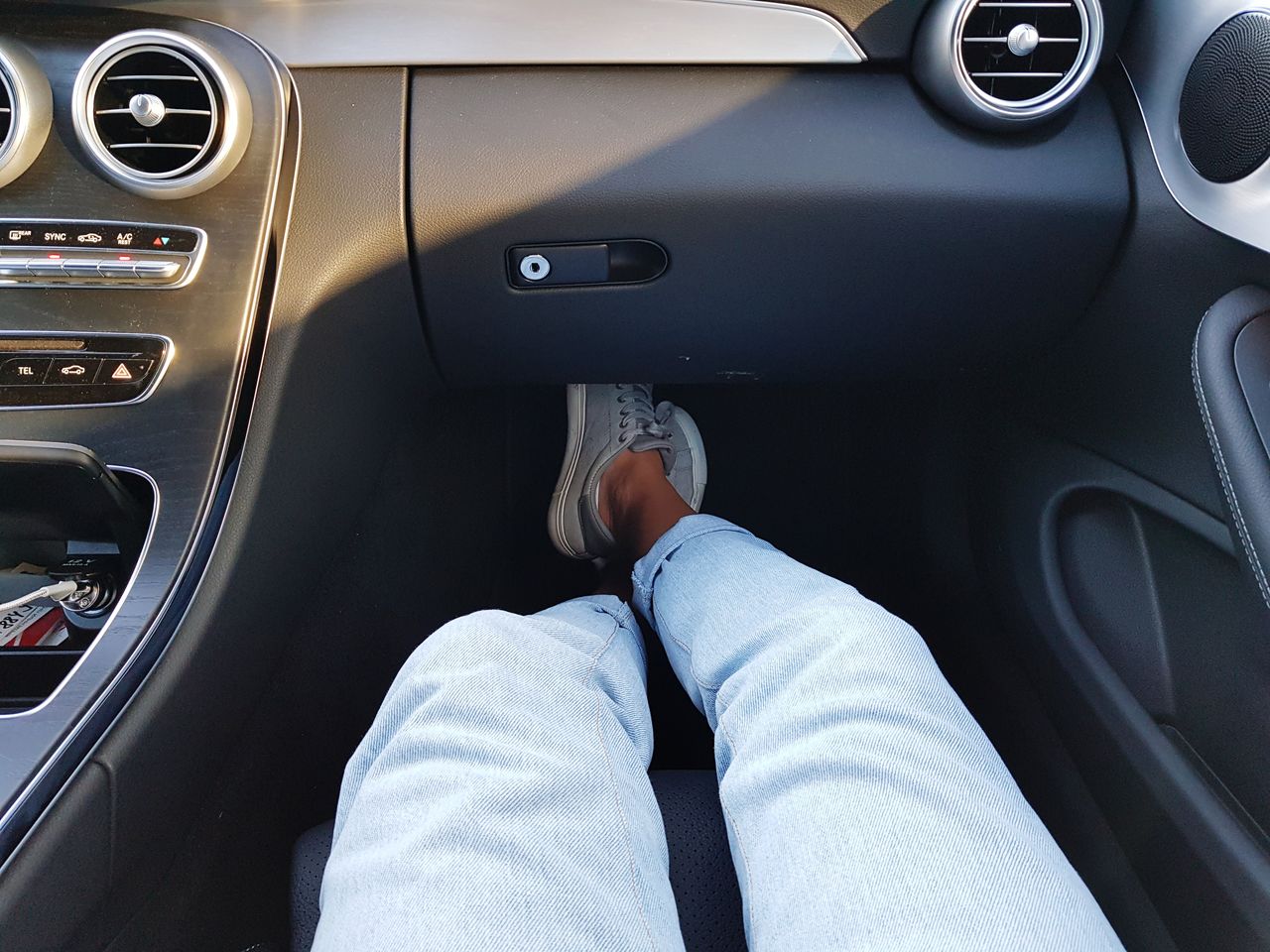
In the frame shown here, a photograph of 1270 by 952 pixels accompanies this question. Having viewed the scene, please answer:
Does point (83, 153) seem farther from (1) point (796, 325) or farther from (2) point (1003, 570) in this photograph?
(2) point (1003, 570)

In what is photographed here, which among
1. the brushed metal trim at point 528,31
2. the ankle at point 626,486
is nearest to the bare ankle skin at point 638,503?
the ankle at point 626,486

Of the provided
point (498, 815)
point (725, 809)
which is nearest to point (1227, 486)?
point (725, 809)

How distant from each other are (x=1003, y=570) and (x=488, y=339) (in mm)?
610

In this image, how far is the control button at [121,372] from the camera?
572 mm

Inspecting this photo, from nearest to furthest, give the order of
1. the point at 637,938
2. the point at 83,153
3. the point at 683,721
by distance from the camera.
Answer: the point at 637,938, the point at 83,153, the point at 683,721

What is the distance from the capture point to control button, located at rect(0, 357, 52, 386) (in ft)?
1.84

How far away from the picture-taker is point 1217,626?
2.09ft

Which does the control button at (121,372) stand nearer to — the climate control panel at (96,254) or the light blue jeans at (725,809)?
the climate control panel at (96,254)

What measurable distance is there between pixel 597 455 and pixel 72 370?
620 millimetres

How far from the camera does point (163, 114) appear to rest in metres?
0.59

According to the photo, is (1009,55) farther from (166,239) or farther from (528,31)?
(166,239)

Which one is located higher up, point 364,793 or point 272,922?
point 364,793

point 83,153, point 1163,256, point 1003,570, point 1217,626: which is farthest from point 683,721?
point 83,153

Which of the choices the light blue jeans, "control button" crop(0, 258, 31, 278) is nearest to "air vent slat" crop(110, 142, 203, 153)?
"control button" crop(0, 258, 31, 278)
